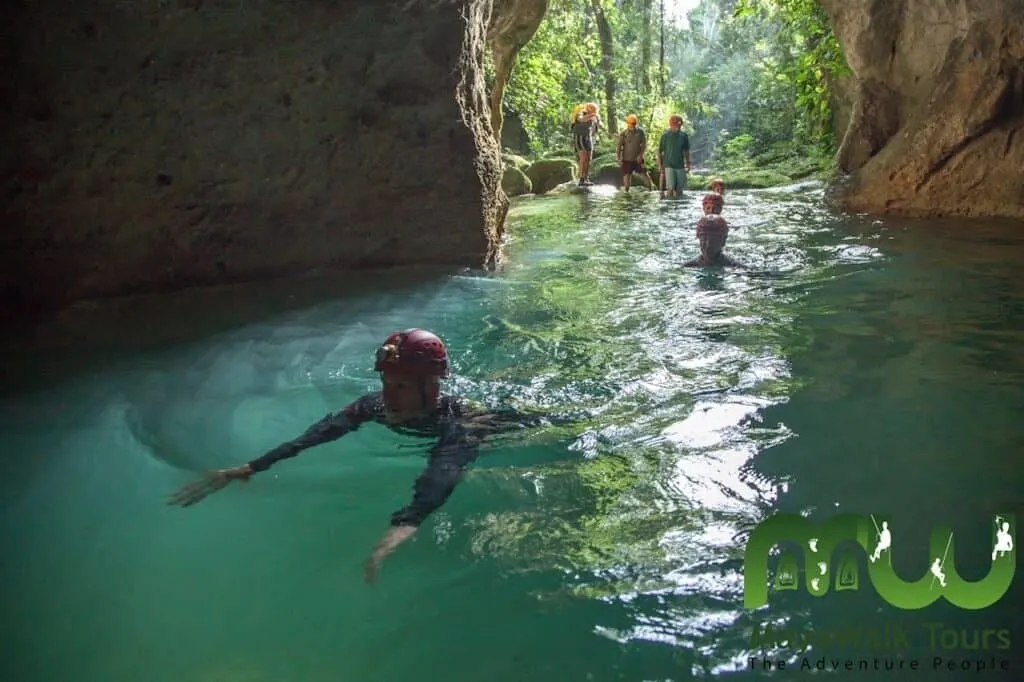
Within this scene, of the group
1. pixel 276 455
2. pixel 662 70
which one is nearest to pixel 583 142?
pixel 662 70

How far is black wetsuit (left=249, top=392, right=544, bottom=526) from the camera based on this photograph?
3471 millimetres

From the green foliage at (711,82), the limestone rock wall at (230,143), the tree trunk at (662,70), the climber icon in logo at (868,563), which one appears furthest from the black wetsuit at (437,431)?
the tree trunk at (662,70)

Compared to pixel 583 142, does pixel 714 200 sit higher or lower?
lower

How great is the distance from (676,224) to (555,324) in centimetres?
593

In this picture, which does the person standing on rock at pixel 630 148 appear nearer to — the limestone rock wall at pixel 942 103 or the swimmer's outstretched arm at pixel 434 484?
the limestone rock wall at pixel 942 103

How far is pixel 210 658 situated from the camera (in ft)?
8.56

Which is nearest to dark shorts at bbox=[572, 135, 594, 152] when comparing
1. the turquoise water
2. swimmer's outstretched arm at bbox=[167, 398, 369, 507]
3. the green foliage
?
the green foliage

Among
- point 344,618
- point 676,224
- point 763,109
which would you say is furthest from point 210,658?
point 763,109

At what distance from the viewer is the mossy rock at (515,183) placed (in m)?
19.2

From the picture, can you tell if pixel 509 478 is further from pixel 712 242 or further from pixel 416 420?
pixel 712 242

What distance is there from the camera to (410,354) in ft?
12.3

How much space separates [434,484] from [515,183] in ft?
54.5

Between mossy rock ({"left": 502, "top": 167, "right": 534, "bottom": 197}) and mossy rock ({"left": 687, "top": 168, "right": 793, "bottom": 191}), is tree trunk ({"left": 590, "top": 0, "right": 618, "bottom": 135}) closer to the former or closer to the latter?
mossy rock ({"left": 502, "top": 167, "right": 534, "bottom": 197})

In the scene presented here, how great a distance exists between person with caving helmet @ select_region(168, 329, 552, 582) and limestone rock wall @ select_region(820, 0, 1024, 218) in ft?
29.3
